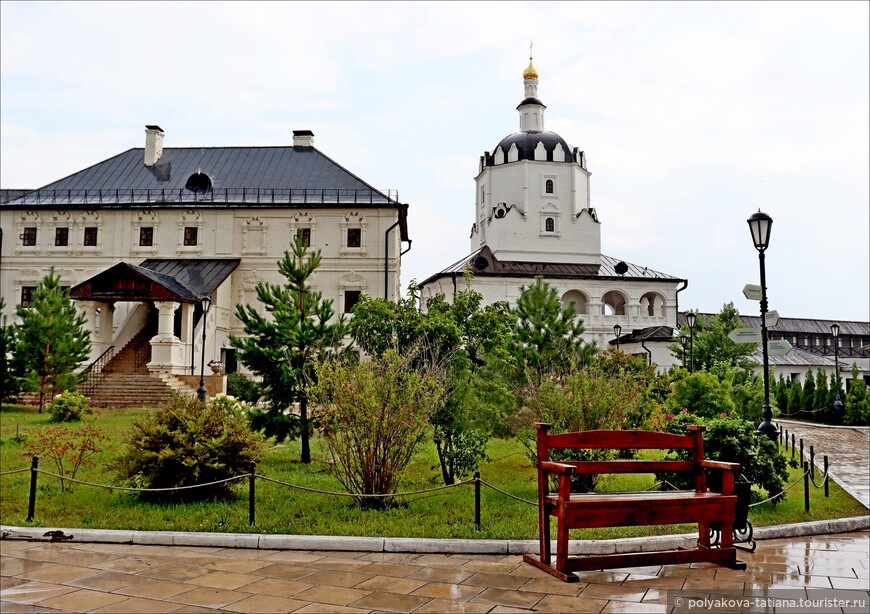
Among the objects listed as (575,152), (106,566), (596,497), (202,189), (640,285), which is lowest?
(106,566)

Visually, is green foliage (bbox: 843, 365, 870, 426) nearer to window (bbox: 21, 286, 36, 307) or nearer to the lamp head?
the lamp head

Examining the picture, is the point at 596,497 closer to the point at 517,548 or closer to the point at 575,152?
the point at 517,548

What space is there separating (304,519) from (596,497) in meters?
3.80

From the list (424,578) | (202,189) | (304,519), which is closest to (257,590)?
(424,578)

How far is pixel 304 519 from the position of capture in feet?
28.5

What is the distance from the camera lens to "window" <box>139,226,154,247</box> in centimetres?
3553

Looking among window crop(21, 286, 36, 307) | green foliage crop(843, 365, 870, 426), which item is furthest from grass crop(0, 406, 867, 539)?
window crop(21, 286, 36, 307)

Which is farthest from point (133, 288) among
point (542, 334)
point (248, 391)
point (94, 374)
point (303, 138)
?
point (248, 391)

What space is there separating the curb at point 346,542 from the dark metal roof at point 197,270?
2463 cm

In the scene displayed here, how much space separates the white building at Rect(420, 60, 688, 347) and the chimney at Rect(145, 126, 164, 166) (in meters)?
19.1

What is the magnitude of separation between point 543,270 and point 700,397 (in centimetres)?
3528

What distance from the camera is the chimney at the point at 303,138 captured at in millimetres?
39594

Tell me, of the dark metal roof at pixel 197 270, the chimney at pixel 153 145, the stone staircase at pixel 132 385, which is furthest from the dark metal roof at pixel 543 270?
the stone staircase at pixel 132 385

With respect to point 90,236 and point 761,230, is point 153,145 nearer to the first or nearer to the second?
point 90,236
